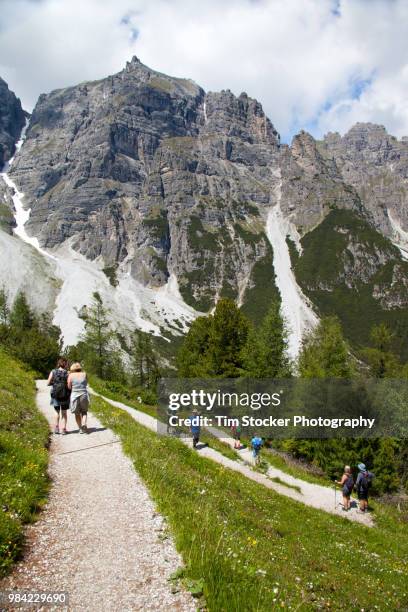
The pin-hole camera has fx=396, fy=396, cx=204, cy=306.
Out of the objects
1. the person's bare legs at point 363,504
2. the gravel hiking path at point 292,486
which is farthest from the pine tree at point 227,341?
the person's bare legs at point 363,504

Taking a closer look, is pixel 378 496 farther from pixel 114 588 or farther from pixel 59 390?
pixel 114 588

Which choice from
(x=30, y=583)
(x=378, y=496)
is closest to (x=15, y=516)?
(x=30, y=583)

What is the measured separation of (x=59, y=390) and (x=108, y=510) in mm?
8945

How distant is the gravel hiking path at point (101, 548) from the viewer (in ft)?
19.6

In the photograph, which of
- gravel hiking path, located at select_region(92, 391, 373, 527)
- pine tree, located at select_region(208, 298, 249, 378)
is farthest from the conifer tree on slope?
gravel hiking path, located at select_region(92, 391, 373, 527)

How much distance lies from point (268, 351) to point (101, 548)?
1660 inches

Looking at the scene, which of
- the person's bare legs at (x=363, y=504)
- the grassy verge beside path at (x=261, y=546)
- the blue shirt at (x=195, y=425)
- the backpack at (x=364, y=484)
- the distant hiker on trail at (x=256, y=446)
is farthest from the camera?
the distant hiker on trail at (x=256, y=446)

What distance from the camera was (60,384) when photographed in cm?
1727

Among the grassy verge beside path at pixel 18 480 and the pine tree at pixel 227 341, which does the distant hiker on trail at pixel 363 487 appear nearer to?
the grassy verge beside path at pixel 18 480

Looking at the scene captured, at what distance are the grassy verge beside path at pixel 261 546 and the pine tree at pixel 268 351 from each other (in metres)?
28.1

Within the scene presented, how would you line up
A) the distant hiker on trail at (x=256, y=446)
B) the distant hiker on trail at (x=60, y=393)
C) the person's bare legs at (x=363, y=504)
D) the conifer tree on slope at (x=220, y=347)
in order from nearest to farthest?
Result: the distant hiker on trail at (x=60, y=393), the person's bare legs at (x=363, y=504), the distant hiker on trail at (x=256, y=446), the conifer tree on slope at (x=220, y=347)

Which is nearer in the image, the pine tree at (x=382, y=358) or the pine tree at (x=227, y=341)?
the pine tree at (x=227, y=341)

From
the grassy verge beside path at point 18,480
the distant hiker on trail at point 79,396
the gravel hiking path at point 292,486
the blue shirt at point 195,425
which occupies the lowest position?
the gravel hiking path at point 292,486

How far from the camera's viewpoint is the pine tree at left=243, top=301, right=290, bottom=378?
47375 millimetres
